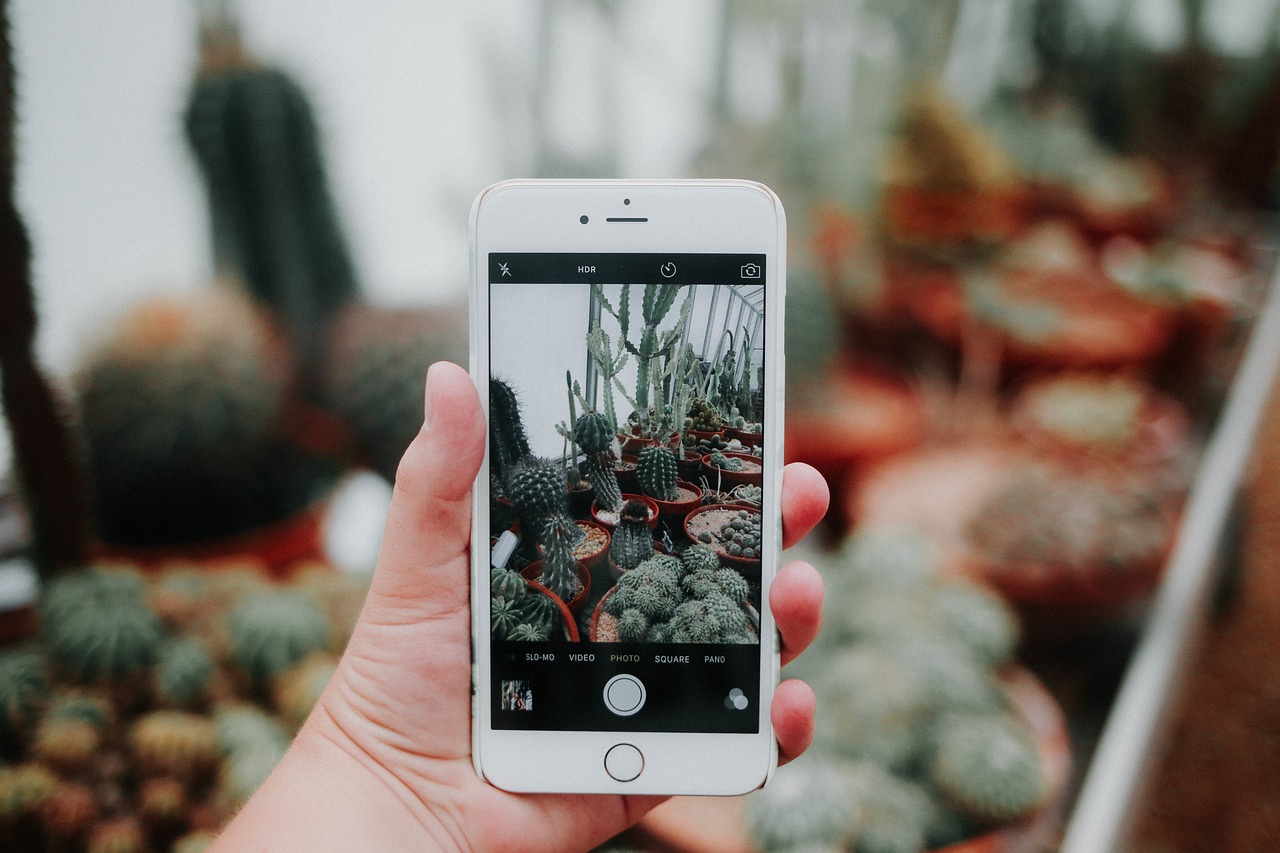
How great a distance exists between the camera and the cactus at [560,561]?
0.45 metres

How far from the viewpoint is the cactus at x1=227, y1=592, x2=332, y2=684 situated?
649mm

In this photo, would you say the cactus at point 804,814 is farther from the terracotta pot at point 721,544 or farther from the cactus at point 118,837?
the cactus at point 118,837

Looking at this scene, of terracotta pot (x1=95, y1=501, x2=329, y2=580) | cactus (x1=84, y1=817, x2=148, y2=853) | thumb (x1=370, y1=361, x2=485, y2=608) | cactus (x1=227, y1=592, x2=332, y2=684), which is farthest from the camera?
terracotta pot (x1=95, y1=501, x2=329, y2=580)

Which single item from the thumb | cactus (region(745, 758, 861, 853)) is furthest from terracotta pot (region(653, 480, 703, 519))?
cactus (region(745, 758, 861, 853))

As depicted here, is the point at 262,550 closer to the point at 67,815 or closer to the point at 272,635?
Answer: the point at 272,635

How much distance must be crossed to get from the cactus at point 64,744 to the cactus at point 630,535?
45cm

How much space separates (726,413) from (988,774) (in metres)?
0.41

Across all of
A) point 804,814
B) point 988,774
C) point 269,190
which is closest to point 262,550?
point 269,190

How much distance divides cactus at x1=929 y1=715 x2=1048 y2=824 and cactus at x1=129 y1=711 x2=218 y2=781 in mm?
596

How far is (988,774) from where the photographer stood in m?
0.63

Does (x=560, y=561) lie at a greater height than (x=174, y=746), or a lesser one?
greater

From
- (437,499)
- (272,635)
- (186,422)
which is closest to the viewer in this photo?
(437,499)

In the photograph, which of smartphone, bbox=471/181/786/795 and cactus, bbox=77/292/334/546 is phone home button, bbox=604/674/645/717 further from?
cactus, bbox=77/292/334/546

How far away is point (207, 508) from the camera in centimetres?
81
